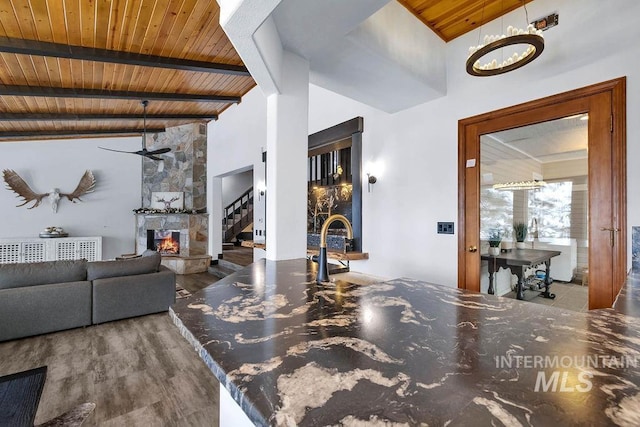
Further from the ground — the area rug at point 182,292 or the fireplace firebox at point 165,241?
the fireplace firebox at point 165,241

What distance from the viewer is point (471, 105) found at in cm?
302

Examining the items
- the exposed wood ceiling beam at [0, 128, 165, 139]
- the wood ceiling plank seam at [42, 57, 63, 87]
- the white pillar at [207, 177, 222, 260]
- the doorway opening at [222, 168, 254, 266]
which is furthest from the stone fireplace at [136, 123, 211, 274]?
the wood ceiling plank seam at [42, 57, 63, 87]

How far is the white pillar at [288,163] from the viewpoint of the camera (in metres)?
2.32

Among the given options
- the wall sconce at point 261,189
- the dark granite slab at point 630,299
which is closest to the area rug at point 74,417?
the dark granite slab at point 630,299

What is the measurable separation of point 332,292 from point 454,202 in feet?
7.67

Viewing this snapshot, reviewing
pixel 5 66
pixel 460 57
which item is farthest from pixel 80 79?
pixel 460 57

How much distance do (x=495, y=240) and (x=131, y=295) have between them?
429 centimetres

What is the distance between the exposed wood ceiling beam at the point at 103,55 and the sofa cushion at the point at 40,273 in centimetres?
227

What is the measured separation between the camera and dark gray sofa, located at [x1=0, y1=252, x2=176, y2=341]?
3.10m

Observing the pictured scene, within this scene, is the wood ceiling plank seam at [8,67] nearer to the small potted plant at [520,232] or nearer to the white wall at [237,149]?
the white wall at [237,149]

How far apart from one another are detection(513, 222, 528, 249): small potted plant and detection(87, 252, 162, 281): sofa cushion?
4.34 meters

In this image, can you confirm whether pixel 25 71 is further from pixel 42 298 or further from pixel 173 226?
pixel 173 226

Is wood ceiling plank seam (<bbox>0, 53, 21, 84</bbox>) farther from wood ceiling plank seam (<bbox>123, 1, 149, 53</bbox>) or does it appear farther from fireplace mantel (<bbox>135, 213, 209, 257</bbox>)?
fireplace mantel (<bbox>135, 213, 209, 257</bbox>)

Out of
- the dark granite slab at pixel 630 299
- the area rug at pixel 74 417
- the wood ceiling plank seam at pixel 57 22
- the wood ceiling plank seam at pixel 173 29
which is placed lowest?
the area rug at pixel 74 417
